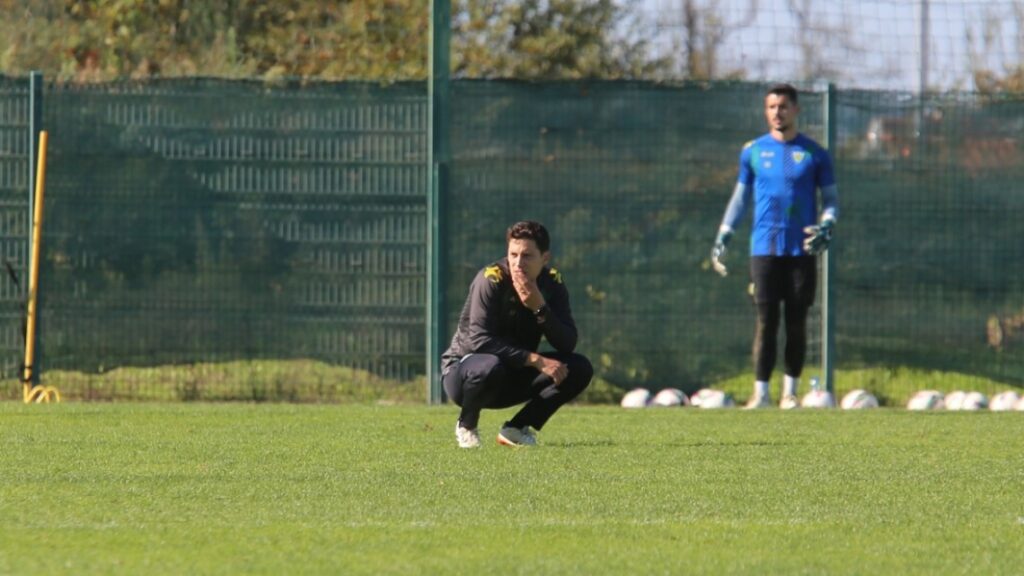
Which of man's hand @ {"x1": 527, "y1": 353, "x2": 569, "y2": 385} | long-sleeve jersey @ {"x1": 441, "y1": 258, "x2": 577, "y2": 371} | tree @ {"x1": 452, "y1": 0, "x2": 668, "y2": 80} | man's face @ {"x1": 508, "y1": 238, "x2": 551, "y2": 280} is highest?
tree @ {"x1": 452, "y1": 0, "x2": 668, "y2": 80}

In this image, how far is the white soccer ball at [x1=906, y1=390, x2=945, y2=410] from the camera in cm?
1391

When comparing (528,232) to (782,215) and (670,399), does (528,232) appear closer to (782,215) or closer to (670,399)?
(782,215)

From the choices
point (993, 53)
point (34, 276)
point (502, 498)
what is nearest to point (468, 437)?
point (502, 498)

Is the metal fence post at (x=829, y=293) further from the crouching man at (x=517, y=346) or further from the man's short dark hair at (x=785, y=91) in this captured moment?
the crouching man at (x=517, y=346)

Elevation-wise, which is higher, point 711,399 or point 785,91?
point 785,91

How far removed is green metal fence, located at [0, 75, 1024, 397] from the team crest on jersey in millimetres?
4672

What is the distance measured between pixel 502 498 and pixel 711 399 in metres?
6.85

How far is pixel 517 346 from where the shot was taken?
9.38 meters

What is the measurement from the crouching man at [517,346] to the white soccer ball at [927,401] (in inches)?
200

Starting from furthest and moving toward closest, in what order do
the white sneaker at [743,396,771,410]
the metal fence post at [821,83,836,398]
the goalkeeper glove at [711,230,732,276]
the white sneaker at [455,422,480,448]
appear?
the metal fence post at [821,83,836,398] < the white sneaker at [743,396,771,410] < the goalkeeper glove at [711,230,732,276] < the white sneaker at [455,422,480,448]

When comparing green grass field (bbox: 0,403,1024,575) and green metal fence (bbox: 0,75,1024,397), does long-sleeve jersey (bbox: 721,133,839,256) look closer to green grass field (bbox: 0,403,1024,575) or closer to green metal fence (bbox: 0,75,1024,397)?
green metal fence (bbox: 0,75,1024,397)

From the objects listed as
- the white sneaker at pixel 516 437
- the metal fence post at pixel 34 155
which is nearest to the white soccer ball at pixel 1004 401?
the white sneaker at pixel 516 437

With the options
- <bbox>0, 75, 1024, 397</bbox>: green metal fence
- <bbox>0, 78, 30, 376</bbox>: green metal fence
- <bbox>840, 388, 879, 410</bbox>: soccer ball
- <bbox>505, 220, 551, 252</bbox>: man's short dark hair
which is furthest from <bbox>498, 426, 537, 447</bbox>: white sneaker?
<bbox>0, 78, 30, 376</bbox>: green metal fence

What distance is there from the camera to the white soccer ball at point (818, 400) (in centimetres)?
1371
